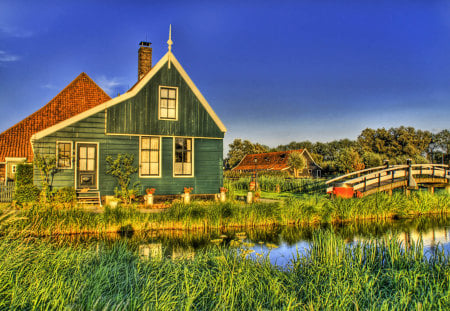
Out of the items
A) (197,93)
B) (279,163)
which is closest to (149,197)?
(197,93)

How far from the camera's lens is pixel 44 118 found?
2194 cm

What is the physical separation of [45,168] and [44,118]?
28.0ft

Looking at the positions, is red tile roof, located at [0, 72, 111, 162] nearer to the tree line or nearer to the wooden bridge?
the wooden bridge

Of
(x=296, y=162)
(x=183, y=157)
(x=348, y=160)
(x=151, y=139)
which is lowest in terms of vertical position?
(x=183, y=157)

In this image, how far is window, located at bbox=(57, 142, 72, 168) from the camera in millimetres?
15609

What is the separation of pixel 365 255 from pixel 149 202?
34.9 feet

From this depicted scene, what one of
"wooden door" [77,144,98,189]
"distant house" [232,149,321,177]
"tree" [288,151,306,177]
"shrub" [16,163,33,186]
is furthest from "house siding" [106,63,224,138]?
"distant house" [232,149,321,177]

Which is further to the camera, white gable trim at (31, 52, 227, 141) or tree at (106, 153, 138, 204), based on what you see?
tree at (106, 153, 138, 204)

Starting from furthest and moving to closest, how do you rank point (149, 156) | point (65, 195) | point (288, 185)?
point (288, 185)
point (149, 156)
point (65, 195)

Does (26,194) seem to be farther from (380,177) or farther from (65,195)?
(380,177)

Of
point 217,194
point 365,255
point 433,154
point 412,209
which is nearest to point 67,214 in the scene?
point 217,194

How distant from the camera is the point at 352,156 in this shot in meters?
42.5

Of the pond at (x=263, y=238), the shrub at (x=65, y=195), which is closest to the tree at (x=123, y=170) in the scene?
the shrub at (x=65, y=195)

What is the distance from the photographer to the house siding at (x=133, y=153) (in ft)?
51.1
